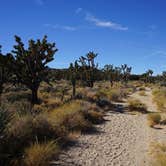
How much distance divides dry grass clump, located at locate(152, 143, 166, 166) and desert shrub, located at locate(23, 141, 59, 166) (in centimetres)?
286

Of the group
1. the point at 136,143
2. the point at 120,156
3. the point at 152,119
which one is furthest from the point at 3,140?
the point at 152,119

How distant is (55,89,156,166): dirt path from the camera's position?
24.2 ft

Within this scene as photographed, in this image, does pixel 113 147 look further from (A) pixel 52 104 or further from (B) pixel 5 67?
(B) pixel 5 67

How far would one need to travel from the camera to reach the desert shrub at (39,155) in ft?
20.3

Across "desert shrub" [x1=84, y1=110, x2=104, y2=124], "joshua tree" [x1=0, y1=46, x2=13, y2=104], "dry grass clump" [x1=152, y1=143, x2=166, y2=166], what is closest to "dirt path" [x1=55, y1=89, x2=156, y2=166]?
"dry grass clump" [x1=152, y1=143, x2=166, y2=166]

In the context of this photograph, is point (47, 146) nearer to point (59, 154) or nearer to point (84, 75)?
point (59, 154)

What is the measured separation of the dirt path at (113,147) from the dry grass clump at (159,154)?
265 mm

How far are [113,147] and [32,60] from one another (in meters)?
10.6

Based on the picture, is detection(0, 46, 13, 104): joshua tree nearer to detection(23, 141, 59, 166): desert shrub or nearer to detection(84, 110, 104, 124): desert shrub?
detection(84, 110, 104, 124): desert shrub

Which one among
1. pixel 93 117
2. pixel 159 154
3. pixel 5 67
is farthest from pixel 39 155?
pixel 5 67

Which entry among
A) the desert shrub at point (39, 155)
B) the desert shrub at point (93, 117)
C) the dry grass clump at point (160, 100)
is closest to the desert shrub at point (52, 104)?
the desert shrub at point (93, 117)

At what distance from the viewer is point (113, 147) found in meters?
8.98

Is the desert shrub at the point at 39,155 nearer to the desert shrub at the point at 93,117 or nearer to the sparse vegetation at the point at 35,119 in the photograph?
the sparse vegetation at the point at 35,119

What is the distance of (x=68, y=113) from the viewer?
38.8 ft
